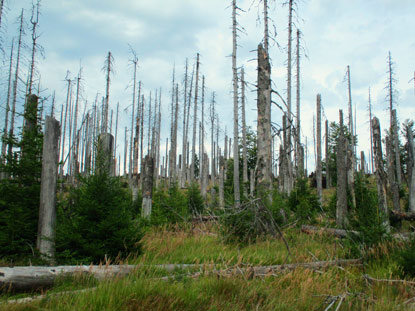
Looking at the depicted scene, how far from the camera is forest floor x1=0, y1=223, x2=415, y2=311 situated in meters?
3.20

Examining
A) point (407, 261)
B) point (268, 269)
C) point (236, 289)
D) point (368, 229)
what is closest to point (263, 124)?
point (368, 229)

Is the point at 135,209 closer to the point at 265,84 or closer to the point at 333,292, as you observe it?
the point at 265,84

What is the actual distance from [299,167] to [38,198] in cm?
1663

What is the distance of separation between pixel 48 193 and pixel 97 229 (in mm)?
1244

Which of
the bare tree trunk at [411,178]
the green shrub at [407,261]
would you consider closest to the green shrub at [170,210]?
the green shrub at [407,261]

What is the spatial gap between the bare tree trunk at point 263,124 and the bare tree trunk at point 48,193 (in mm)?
5025

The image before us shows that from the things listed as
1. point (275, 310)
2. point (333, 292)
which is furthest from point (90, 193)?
point (333, 292)

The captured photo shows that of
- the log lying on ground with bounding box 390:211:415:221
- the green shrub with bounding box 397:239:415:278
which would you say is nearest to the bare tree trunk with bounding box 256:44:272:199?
the green shrub with bounding box 397:239:415:278

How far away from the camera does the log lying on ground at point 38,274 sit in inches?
154

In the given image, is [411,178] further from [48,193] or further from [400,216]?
[48,193]

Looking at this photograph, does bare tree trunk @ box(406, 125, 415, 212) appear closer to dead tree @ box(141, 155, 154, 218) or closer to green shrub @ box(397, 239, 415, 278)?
green shrub @ box(397, 239, 415, 278)

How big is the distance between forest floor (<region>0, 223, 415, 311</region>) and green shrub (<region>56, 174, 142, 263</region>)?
47 cm

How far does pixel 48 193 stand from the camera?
5.77 meters

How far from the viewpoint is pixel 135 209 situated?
14578 mm
